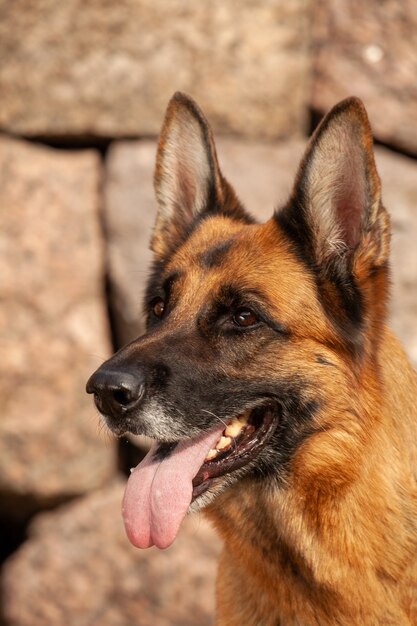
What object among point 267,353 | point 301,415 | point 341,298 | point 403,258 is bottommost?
point 403,258

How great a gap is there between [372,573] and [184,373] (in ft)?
3.21

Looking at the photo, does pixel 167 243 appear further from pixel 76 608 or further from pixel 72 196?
pixel 76 608

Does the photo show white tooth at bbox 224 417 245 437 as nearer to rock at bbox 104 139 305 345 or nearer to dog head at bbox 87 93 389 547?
dog head at bbox 87 93 389 547

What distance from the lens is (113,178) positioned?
612 cm

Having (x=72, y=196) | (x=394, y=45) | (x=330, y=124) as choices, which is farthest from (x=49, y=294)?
(x=330, y=124)

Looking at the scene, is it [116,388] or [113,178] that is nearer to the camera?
[116,388]

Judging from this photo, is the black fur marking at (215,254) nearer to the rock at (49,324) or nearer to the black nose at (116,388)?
the black nose at (116,388)

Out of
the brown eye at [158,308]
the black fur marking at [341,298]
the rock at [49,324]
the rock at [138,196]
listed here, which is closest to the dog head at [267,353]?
the black fur marking at [341,298]

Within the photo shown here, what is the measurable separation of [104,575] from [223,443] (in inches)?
121

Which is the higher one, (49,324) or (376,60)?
(376,60)

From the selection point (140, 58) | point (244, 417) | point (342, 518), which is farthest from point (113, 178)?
point (342, 518)

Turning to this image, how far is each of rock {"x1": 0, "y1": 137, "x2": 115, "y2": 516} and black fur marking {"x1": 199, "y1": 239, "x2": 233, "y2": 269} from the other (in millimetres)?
2430

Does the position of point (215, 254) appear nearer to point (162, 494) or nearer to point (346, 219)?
point (346, 219)

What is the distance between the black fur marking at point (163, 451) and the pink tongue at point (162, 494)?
0.04 metres
